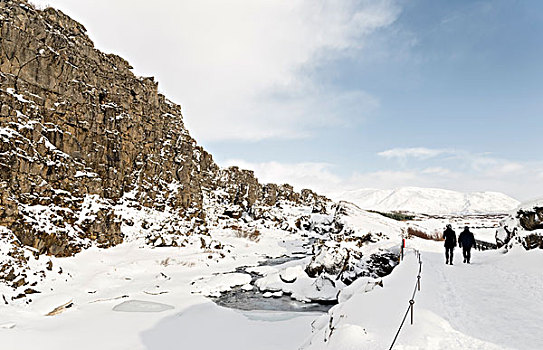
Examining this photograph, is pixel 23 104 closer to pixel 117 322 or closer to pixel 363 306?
pixel 117 322

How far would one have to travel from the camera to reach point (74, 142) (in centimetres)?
2806

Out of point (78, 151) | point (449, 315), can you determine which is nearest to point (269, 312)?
point (449, 315)

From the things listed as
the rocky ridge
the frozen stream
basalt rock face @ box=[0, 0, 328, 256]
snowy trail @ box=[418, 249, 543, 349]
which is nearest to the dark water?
the frozen stream

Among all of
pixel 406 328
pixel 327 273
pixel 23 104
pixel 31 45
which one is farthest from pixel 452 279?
pixel 31 45

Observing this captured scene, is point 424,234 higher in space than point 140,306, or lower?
higher

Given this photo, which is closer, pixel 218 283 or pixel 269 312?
pixel 269 312

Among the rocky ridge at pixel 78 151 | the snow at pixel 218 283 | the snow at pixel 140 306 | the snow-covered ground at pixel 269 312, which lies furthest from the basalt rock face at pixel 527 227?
the rocky ridge at pixel 78 151

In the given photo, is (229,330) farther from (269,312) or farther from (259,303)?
(259,303)

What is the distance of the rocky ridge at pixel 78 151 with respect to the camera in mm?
22094

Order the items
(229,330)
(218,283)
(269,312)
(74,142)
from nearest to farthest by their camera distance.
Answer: (229,330)
(269,312)
(218,283)
(74,142)

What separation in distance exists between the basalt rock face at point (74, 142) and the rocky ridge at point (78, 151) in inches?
3.3

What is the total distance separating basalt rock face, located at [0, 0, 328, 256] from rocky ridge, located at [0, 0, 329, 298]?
8 cm

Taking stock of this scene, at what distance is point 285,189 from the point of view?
89.4 m

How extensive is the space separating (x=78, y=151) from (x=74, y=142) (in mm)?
923
